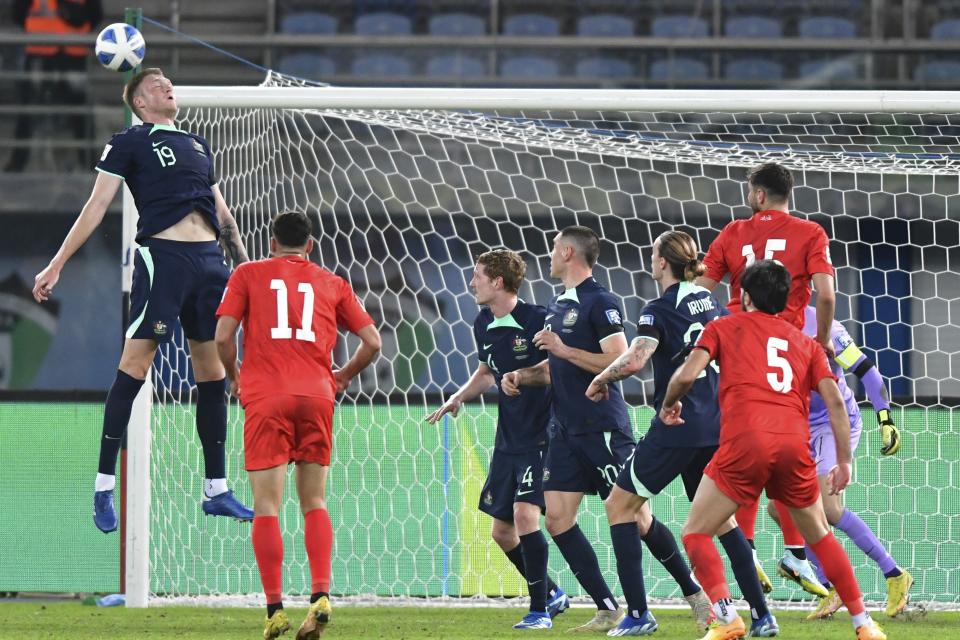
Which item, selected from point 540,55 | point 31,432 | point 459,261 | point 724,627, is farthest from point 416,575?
point 540,55

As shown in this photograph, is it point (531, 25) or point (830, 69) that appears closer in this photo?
point (830, 69)

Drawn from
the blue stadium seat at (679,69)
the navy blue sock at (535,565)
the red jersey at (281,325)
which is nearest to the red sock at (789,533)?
the navy blue sock at (535,565)

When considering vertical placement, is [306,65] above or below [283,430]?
above

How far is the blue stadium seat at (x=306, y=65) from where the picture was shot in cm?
1864

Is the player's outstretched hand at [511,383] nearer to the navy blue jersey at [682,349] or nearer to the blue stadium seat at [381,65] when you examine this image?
the navy blue jersey at [682,349]

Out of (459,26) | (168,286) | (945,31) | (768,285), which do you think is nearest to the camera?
(768,285)

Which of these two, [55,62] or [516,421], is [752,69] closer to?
[55,62]

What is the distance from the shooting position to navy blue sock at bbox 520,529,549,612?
7.00 m

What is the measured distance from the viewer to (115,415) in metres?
6.52

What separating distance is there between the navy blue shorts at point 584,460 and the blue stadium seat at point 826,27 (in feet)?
44.0

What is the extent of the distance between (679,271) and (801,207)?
10328mm

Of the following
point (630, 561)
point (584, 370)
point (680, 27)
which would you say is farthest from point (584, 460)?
point (680, 27)

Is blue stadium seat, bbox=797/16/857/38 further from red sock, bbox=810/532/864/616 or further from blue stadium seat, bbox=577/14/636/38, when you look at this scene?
red sock, bbox=810/532/864/616

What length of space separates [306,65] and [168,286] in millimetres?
12862
